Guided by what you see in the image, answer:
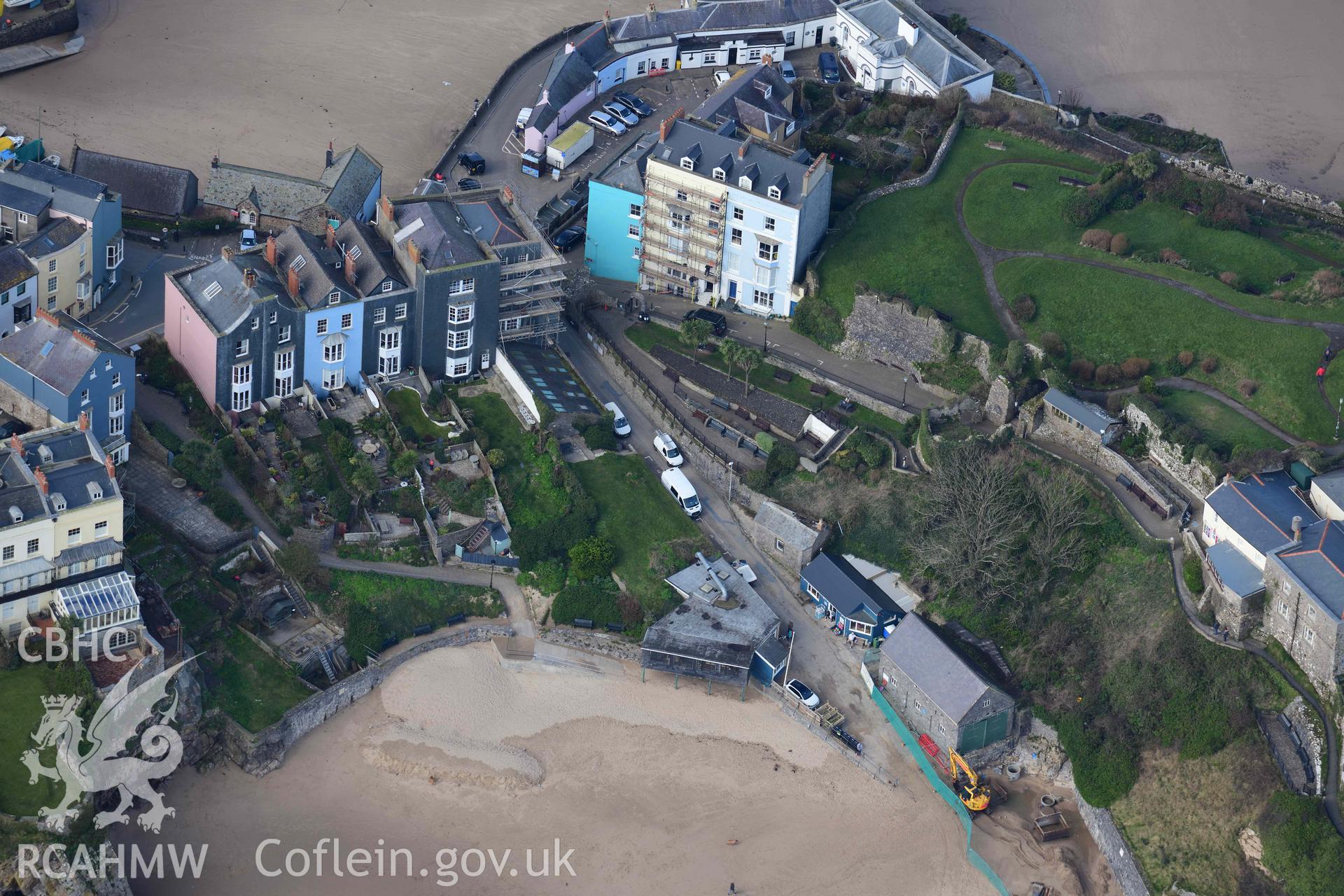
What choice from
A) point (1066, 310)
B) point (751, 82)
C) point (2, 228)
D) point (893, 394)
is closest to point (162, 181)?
point (2, 228)

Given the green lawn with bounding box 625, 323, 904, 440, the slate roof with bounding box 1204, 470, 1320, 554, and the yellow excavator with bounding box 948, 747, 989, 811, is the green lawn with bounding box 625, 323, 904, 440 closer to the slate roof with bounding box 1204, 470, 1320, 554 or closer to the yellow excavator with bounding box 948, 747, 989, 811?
the slate roof with bounding box 1204, 470, 1320, 554

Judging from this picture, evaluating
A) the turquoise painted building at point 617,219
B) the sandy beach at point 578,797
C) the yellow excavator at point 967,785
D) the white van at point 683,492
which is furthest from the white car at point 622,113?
the yellow excavator at point 967,785

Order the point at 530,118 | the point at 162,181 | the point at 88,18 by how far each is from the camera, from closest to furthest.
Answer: the point at 162,181 → the point at 530,118 → the point at 88,18

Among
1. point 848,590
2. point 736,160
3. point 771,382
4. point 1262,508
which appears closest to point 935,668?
point 848,590

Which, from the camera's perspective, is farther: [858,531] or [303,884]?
[858,531]

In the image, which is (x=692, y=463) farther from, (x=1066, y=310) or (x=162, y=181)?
(x=162, y=181)
